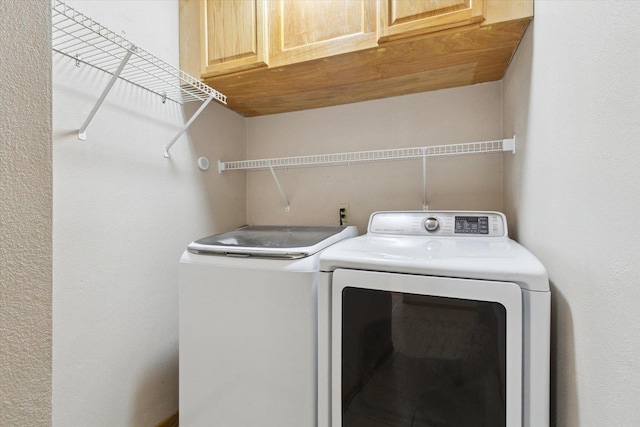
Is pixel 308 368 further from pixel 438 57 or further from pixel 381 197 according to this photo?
pixel 438 57

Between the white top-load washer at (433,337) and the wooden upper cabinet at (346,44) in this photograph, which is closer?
the white top-load washer at (433,337)

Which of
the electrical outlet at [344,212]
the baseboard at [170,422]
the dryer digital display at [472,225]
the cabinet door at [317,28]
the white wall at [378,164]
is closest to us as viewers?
the cabinet door at [317,28]

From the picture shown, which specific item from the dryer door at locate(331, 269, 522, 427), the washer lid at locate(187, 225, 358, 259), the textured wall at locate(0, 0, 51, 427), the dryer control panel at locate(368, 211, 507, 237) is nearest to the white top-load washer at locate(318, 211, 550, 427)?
the dryer door at locate(331, 269, 522, 427)

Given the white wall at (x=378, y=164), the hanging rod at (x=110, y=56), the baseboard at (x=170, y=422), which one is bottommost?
the baseboard at (x=170, y=422)

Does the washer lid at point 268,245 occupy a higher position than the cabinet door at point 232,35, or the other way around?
the cabinet door at point 232,35

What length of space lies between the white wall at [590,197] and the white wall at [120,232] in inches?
63.9

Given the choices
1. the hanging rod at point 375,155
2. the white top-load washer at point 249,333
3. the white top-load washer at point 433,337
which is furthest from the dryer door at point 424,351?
the hanging rod at point 375,155

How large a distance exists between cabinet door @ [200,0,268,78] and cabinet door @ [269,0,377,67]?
0.06 m

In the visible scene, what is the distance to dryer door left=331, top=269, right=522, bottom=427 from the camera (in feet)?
2.54

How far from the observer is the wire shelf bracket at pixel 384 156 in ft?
4.80

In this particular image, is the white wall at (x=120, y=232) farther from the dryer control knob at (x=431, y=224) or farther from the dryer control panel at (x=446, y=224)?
the dryer control knob at (x=431, y=224)

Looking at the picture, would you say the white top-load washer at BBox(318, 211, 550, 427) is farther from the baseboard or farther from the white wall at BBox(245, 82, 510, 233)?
the baseboard

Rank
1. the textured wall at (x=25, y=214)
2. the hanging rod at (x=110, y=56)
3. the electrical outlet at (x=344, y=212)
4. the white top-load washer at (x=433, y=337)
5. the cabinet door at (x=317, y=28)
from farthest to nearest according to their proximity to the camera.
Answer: the electrical outlet at (x=344, y=212), the cabinet door at (x=317, y=28), the hanging rod at (x=110, y=56), the white top-load washer at (x=433, y=337), the textured wall at (x=25, y=214)

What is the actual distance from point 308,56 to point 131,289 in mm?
1369
